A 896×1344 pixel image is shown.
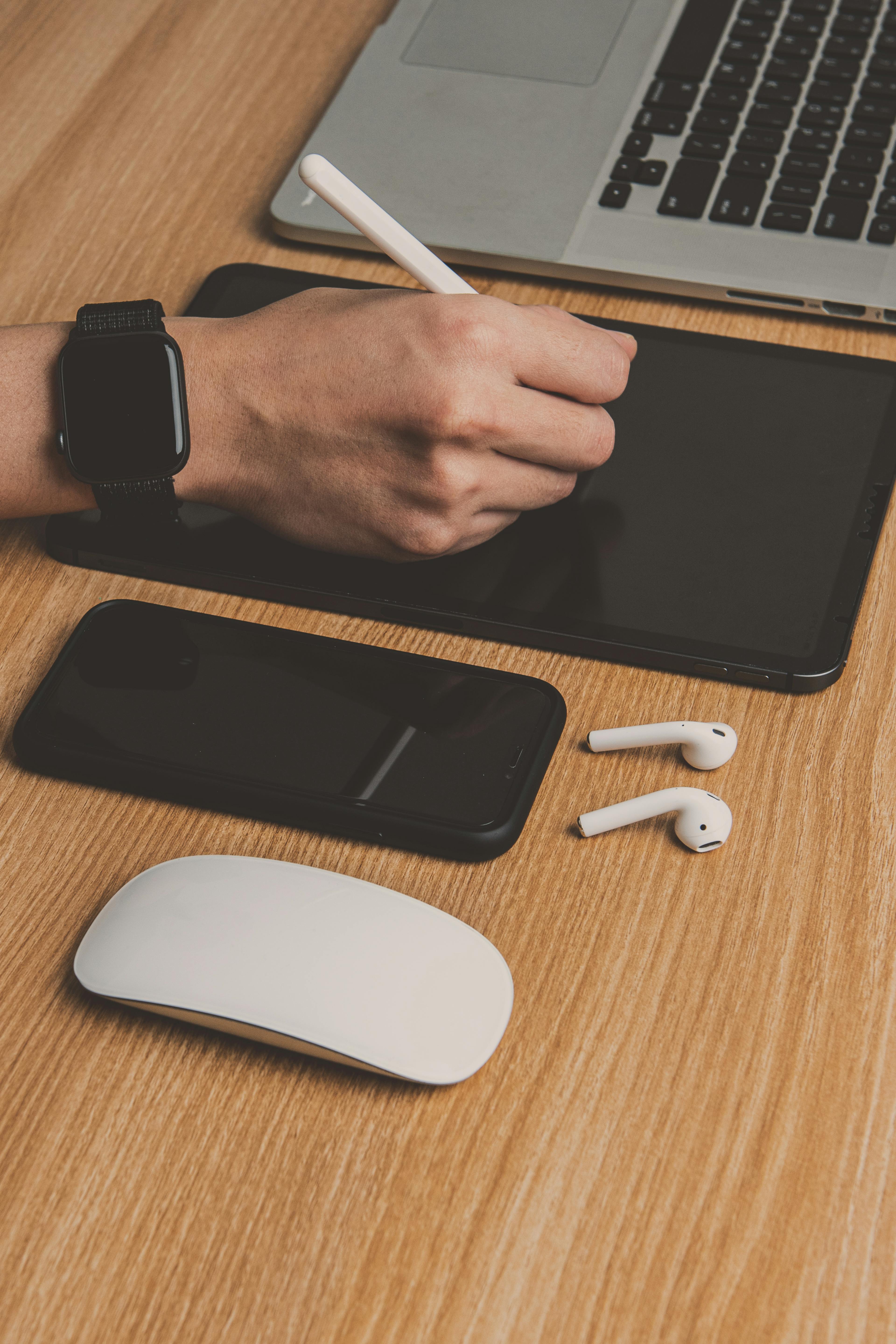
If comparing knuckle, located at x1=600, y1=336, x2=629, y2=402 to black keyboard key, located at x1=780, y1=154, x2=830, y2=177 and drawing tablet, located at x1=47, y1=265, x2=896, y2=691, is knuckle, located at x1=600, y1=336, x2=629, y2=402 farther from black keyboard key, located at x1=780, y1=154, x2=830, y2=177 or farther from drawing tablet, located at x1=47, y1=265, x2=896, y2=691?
black keyboard key, located at x1=780, y1=154, x2=830, y2=177

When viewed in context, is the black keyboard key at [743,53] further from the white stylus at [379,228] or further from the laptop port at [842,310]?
the white stylus at [379,228]

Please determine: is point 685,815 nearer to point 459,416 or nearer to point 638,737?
point 638,737

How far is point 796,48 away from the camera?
796 mm

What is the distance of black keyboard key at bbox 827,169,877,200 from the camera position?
711 millimetres

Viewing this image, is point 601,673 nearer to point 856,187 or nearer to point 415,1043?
point 415,1043

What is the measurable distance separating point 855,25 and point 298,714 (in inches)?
27.0

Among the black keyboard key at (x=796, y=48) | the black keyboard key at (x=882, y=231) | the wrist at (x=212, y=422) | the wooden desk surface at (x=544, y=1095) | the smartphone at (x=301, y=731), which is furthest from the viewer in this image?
the black keyboard key at (x=796, y=48)

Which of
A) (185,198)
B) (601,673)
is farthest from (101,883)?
(185,198)

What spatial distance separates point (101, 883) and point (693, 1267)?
0.94 feet

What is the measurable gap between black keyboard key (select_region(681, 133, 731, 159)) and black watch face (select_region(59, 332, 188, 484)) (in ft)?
1.33

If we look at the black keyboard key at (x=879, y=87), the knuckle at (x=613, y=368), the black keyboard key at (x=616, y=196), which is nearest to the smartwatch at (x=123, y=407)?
the knuckle at (x=613, y=368)

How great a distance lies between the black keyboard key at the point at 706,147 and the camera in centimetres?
75

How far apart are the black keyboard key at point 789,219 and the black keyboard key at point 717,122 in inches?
3.5

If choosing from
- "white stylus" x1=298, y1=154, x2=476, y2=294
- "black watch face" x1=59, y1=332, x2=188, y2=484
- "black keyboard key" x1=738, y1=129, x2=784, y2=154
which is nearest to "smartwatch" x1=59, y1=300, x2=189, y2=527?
"black watch face" x1=59, y1=332, x2=188, y2=484
